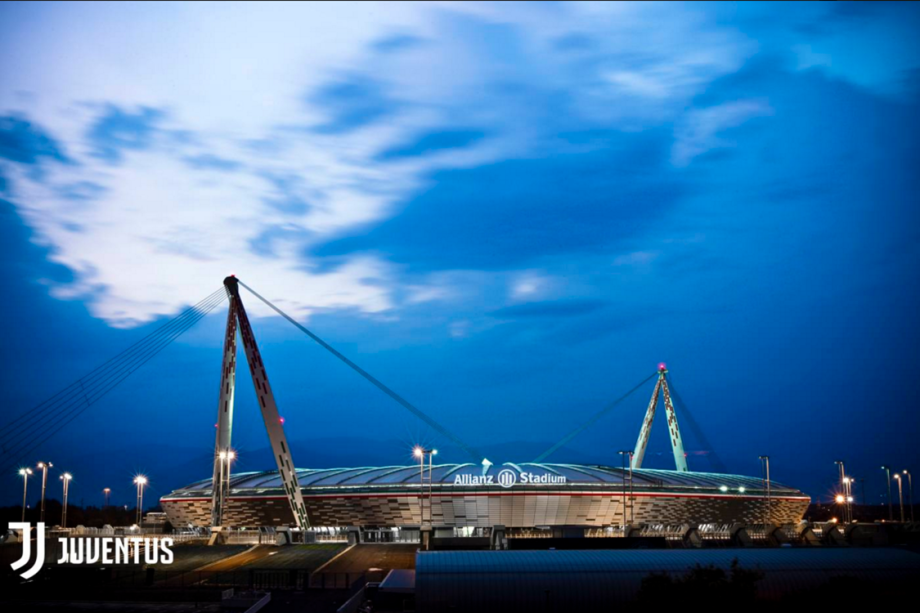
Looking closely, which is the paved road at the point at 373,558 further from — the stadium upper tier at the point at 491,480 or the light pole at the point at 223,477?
the stadium upper tier at the point at 491,480

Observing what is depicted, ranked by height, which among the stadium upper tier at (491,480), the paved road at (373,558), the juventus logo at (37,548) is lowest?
the paved road at (373,558)

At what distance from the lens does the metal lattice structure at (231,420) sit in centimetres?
8444

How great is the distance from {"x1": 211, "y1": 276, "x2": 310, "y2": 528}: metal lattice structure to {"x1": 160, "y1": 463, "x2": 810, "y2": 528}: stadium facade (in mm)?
15156

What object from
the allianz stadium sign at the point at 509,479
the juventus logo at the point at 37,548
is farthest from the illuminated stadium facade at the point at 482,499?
the juventus logo at the point at 37,548

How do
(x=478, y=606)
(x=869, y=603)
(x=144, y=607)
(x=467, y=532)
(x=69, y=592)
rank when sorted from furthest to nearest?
(x=467, y=532), (x=69, y=592), (x=144, y=607), (x=478, y=606), (x=869, y=603)

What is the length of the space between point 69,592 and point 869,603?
4143 cm

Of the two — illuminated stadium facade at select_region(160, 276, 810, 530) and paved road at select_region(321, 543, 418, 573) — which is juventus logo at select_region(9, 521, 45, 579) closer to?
paved road at select_region(321, 543, 418, 573)

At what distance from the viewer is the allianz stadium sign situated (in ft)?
326

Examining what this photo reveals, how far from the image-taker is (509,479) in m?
99.7

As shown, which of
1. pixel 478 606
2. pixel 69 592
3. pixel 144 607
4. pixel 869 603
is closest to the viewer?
pixel 869 603

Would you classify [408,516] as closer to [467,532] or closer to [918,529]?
[467,532]

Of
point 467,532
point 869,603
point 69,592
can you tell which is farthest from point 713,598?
point 467,532

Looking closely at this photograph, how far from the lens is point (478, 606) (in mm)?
41156

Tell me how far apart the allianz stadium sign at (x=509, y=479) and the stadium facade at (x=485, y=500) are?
4.3 inches
